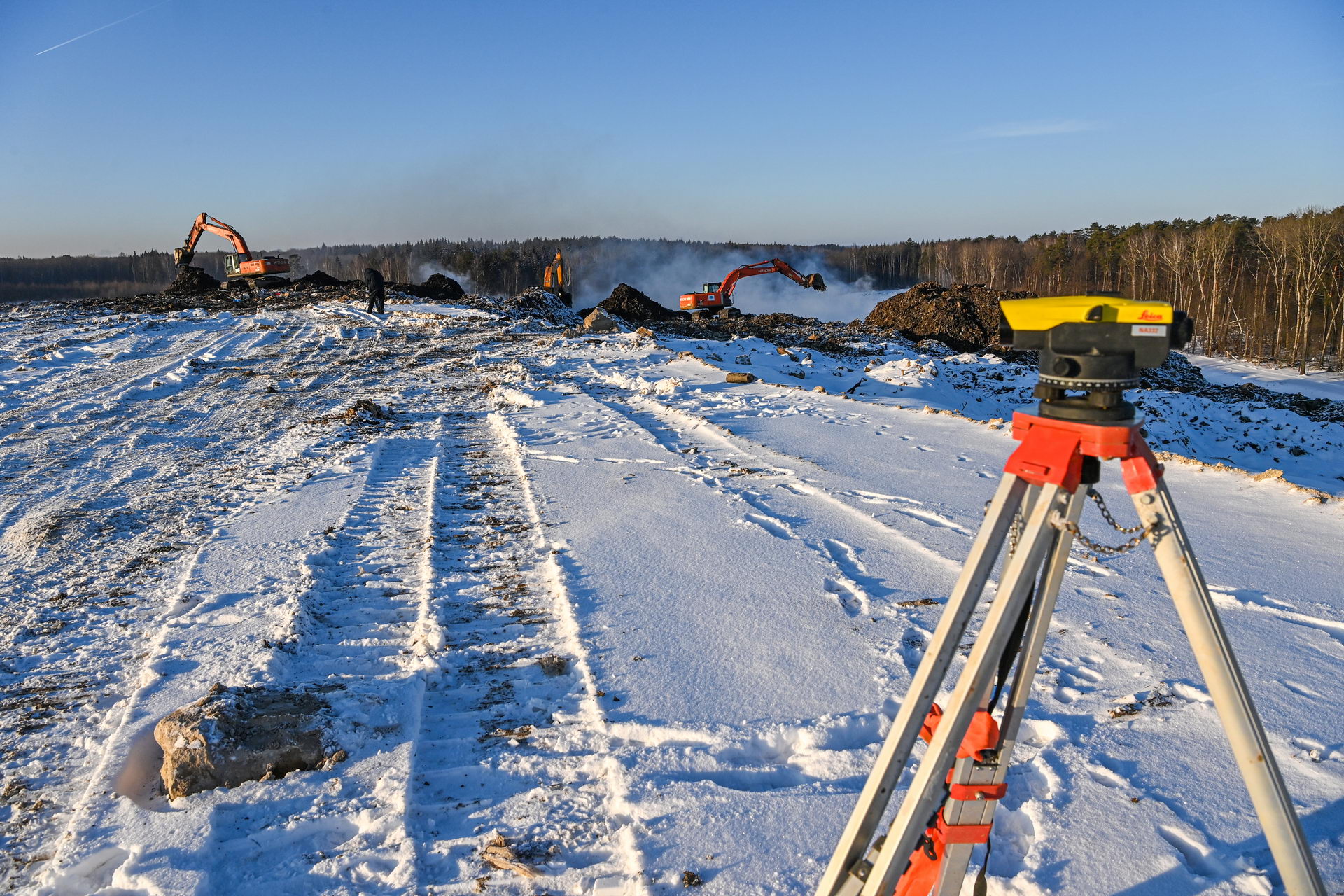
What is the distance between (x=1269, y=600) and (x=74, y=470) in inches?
364

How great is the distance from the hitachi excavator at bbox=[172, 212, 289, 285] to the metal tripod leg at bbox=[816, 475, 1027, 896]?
1336 inches

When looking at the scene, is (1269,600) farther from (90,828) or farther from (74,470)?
(74,470)

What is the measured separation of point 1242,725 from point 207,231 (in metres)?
36.1

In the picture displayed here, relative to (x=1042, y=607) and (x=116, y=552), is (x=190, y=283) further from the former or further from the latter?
(x=1042, y=607)

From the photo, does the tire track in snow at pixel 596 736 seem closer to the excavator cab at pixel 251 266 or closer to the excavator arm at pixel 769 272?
the excavator arm at pixel 769 272

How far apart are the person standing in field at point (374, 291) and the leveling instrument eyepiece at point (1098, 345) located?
22092mm

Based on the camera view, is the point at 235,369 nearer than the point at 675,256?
Yes

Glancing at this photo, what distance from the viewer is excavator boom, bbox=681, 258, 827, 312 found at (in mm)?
26609

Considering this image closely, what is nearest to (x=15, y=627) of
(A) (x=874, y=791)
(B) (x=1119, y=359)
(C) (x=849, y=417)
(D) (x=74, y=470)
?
(D) (x=74, y=470)

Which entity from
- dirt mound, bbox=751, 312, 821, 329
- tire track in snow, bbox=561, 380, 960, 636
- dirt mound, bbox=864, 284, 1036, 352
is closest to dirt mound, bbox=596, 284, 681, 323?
dirt mound, bbox=751, 312, 821, 329

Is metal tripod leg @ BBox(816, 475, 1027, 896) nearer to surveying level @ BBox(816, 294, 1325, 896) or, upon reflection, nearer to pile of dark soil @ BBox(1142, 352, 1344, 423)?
surveying level @ BBox(816, 294, 1325, 896)

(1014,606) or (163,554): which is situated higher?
(1014,606)

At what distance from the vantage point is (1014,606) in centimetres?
137

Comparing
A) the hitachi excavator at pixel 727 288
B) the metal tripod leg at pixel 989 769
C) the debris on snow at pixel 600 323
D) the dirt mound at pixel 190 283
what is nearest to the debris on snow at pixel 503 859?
the metal tripod leg at pixel 989 769
